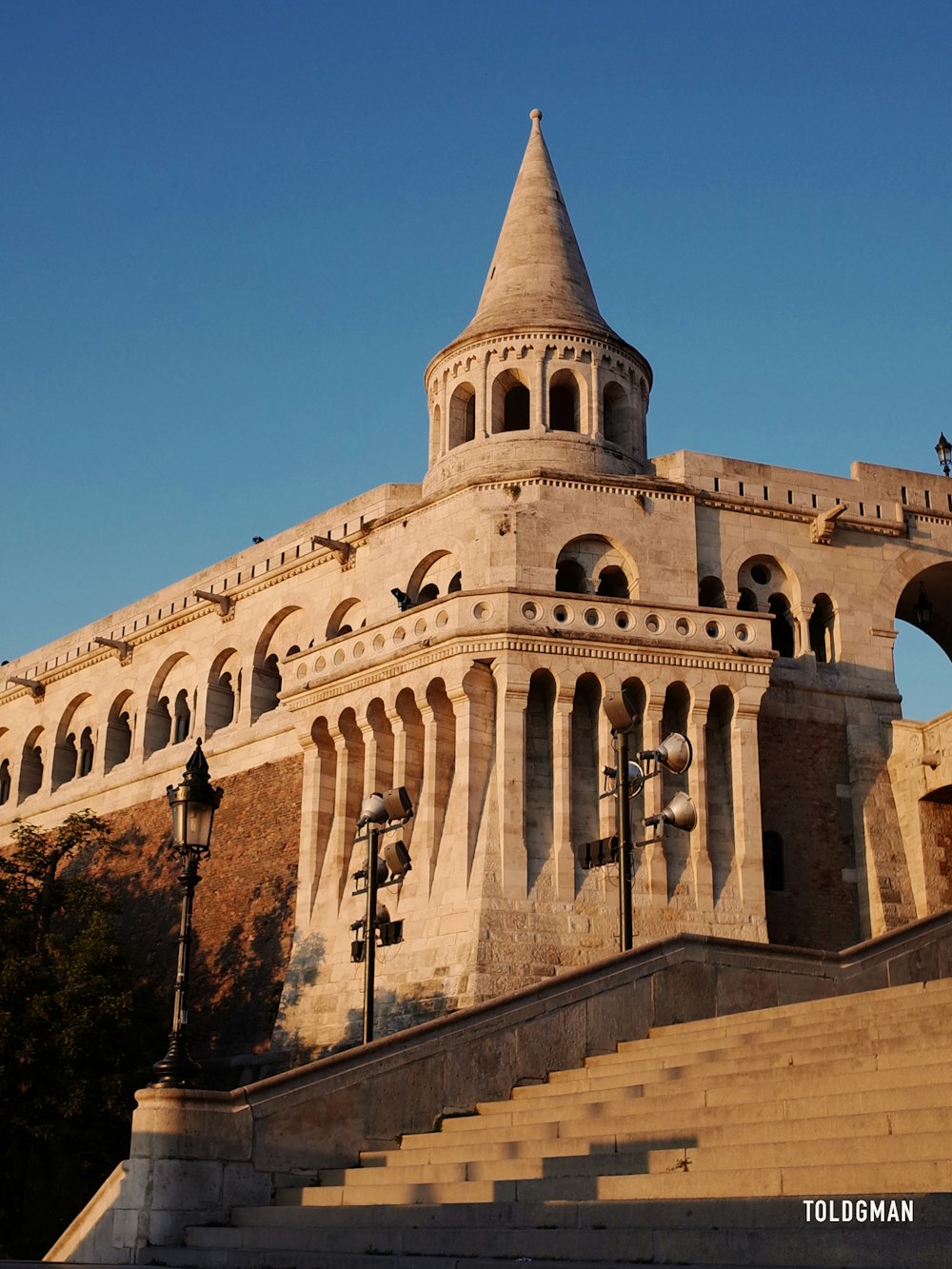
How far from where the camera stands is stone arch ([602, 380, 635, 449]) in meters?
29.0

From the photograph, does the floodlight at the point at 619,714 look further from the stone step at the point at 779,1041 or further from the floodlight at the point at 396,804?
the stone step at the point at 779,1041

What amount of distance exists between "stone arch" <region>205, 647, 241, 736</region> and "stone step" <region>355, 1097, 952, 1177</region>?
20419mm

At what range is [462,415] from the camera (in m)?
29.4

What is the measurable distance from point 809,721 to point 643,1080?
14.9 m

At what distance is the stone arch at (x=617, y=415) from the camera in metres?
29.0

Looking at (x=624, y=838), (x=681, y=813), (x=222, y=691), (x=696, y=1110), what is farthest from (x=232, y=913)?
(x=696, y=1110)

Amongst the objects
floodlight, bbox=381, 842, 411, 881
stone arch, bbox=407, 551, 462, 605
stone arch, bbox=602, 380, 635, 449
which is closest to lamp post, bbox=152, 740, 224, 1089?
floodlight, bbox=381, 842, 411, 881

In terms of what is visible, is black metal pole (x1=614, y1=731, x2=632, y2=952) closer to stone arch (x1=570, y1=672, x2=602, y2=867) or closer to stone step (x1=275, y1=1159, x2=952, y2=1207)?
stone step (x1=275, y1=1159, x2=952, y2=1207)

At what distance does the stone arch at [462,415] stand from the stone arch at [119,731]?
1215 cm

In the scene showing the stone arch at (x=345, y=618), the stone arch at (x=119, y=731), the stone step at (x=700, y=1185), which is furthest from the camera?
the stone arch at (x=119, y=731)

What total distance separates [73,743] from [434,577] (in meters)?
15.0

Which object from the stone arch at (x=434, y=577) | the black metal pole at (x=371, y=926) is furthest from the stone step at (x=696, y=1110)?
the stone arch at (x=434, y=577)

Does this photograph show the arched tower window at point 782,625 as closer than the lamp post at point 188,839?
No

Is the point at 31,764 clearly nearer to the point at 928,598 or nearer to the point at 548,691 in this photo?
the point at 548,691
